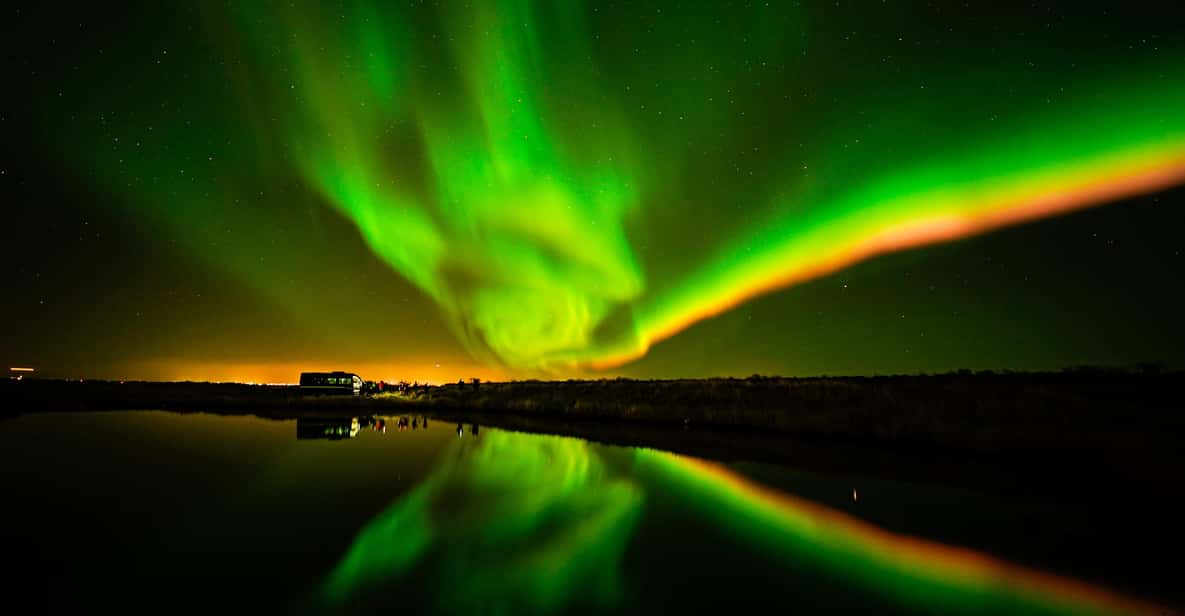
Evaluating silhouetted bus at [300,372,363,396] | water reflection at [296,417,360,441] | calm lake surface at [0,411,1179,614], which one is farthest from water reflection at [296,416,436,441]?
silhouetted bus at [300,372,363,396]

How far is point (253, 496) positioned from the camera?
11.2 meters

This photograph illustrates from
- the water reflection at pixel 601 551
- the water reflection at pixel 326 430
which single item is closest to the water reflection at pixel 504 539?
the water reflection at pixel 601 551

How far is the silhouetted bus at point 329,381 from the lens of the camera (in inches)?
3041

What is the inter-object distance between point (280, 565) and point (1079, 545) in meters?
10.7

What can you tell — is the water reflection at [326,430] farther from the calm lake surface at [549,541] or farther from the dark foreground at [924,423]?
the calm lake surface at [549,541]

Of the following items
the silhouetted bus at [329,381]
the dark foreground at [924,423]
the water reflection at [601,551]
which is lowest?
the water reflection at [601,551]

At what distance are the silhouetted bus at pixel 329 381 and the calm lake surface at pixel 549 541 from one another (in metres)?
65.2

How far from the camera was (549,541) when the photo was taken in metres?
8.34

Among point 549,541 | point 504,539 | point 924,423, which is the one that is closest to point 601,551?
point 549,541

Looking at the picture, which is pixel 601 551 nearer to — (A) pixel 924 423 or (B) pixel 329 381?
(A) pixel 924 423

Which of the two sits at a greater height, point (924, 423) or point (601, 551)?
point (924, 423)

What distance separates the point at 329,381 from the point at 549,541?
7857 cm

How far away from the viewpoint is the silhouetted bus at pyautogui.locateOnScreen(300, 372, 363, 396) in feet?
253

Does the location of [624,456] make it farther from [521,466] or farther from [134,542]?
[134,542]
